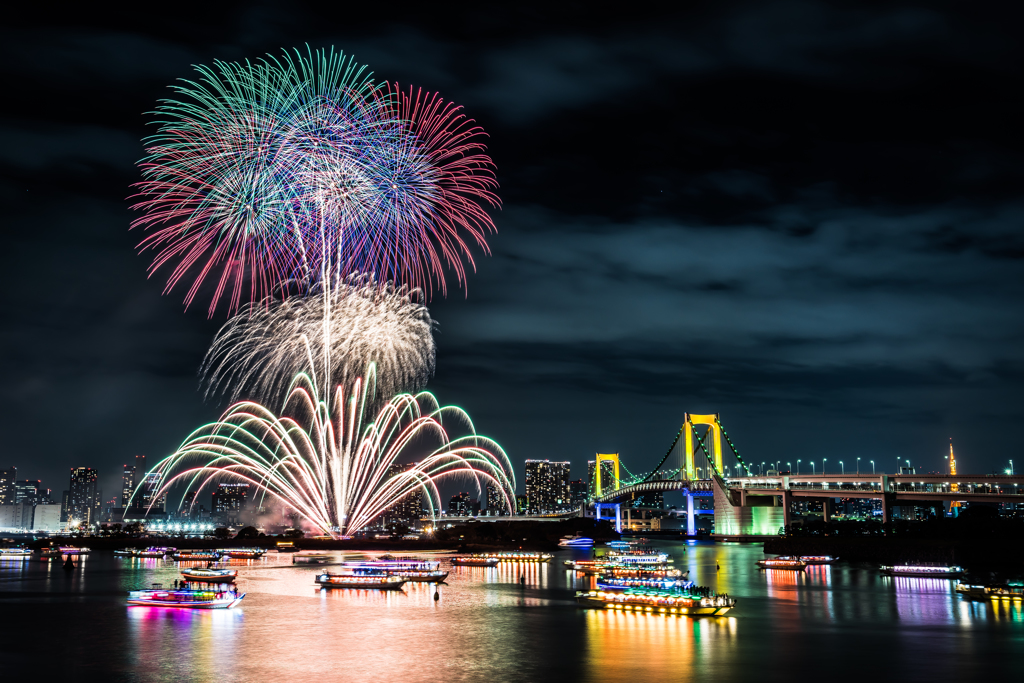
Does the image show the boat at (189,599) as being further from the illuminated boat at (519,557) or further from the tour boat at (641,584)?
the illuminated boat at (519,557)

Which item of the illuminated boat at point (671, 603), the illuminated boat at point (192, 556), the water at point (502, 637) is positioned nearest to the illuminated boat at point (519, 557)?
the illuminated boat at point (192, 556)

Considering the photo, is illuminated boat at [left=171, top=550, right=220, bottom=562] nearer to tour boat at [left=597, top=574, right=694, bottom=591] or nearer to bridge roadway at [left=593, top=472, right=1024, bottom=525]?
tour boat at [left=597, top=574, right=694, bottom=591]

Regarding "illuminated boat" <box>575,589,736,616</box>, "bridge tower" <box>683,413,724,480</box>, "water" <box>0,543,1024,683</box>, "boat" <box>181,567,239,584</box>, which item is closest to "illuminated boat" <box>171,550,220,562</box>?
"boat" <box>181,567,239,584</box>

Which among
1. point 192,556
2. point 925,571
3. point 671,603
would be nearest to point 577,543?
point 192,556

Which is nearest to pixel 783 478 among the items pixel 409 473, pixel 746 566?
pixel 746 566

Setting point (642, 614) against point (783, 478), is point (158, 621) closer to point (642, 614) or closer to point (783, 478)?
point (642, 614)

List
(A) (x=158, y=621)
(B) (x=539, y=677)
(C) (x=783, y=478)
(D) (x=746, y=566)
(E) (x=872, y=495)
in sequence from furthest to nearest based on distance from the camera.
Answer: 1. (C) (x=783, y=478)
2. (E) (x=872, y=495)
3. (D) (x=746, y=566)
4. (A) (x=158, y=621)
5. (B) (x=539, y=677)
